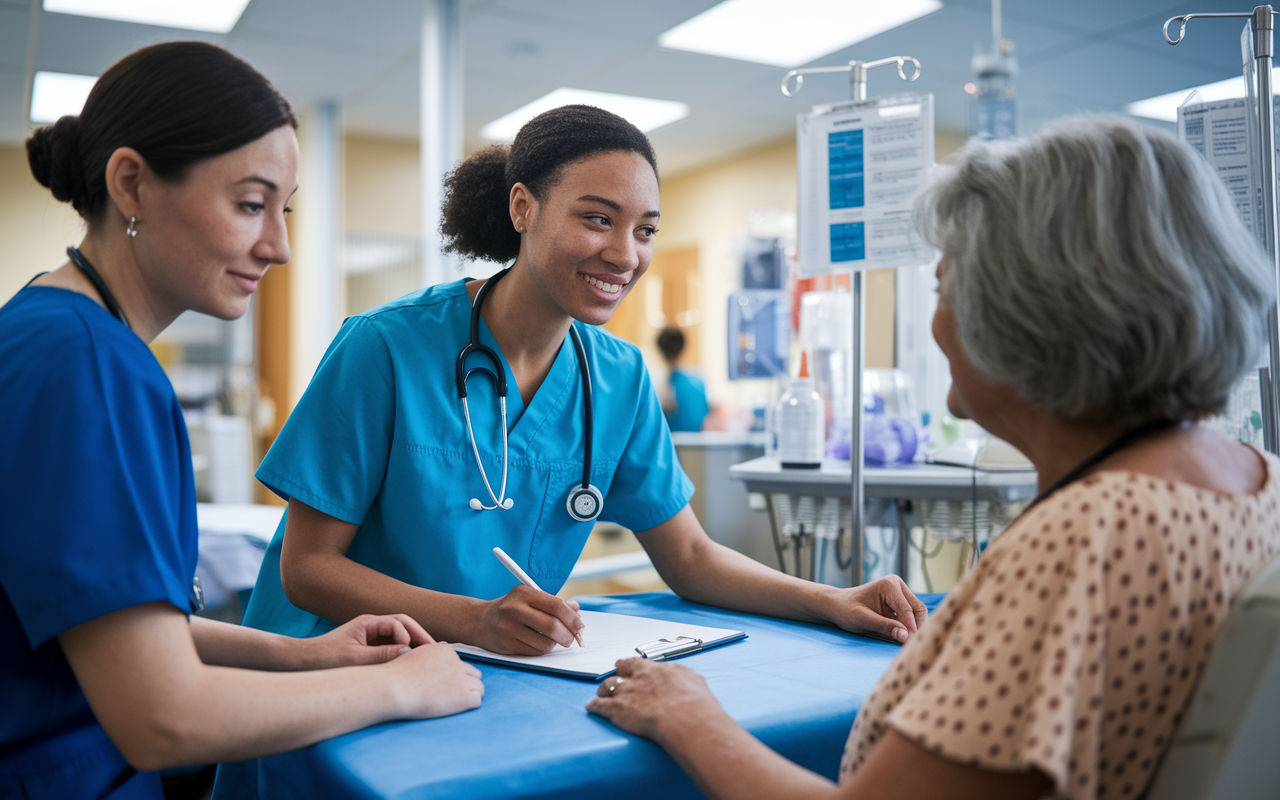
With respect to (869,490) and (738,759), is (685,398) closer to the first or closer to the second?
(869,490)

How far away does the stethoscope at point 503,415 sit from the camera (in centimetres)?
132

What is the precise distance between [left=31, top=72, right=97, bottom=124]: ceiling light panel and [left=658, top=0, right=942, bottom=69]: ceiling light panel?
9.96 ft

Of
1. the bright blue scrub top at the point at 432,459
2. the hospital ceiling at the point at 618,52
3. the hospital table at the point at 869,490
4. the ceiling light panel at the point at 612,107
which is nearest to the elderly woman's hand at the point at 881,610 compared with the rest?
the bright blue scrub top at the point at 432,459

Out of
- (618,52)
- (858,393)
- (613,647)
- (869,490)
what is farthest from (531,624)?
(618,52)

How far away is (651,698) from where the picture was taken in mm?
869

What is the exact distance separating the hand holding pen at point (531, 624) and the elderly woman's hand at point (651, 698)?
4.5 inches

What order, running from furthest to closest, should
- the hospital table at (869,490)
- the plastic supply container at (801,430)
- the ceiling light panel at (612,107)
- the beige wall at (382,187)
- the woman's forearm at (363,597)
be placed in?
the beige wall at (382,187) < the ceiling light panel at (612,107) < the plastic supply container at (801,430) < the hospital table at (869,490) < the woman's forearm at (363,597)

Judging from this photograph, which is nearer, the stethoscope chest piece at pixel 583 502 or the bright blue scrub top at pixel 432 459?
the bright blue scrub top at pixel 432 459

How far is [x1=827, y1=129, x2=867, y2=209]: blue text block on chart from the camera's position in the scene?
173 cm

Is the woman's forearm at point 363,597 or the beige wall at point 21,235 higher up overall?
the beige wall at point 21,235

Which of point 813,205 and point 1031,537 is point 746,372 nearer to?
point 813,205

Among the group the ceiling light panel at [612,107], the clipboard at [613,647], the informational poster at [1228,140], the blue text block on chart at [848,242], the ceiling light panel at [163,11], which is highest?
the ceiling light panel at [612,107]

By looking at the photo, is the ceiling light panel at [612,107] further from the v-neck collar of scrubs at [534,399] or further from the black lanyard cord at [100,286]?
the black lanyard cord at [100,286]

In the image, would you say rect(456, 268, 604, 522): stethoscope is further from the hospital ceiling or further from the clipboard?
the hospital ceiling
